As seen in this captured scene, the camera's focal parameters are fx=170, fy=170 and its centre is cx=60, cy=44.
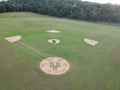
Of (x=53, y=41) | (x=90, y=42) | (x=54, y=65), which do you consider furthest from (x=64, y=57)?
(x=90, y=42)

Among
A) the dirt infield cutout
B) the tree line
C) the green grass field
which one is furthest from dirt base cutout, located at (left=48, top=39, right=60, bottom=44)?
the tree line

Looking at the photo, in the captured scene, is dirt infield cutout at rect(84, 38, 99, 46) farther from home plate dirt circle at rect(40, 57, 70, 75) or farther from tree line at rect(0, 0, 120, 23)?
tree line at rect(0, 0, 120, 23)

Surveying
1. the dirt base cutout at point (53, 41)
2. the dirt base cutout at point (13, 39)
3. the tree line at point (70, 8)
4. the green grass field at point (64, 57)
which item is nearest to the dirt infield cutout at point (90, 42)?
the green grass field at point (64, 57)

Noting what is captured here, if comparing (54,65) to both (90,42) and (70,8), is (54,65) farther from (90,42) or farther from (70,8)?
(70,8)

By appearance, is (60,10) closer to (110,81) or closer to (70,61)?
(70,61)

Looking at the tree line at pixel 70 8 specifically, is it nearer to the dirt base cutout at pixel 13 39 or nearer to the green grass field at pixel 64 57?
the green grass field at pixel 64 57

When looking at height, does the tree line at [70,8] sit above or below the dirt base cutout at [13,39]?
below

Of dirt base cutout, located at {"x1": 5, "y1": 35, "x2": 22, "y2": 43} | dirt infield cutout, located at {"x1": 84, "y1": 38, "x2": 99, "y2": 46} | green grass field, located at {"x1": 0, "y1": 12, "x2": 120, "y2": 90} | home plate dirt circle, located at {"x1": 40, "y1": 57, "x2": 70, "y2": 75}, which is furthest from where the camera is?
dirt infield cutout, located at {"x1": 84, "y1": 38, "x2": 99, "y2": 46}
